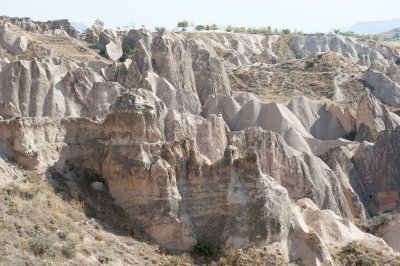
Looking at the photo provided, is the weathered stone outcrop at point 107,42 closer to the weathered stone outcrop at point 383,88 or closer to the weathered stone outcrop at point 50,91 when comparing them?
the weathered stone outcrop at point 383,88

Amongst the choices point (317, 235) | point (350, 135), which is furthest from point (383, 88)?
point (317, 235)

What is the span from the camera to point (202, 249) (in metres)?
18.4

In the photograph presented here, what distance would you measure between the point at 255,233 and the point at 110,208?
4366 mm

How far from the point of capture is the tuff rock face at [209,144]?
61.1 feet

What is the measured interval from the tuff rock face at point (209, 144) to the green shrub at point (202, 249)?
0.20 m

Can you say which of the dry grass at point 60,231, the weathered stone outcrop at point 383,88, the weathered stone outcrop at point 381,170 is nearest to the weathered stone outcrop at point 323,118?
the weathered stone outcrop at point 381,170

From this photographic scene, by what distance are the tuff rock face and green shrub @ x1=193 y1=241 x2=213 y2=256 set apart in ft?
0.64

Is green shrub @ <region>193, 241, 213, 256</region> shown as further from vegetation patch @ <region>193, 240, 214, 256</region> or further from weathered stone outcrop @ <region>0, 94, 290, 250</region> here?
weathered stone outcrop @ <region>0, 94, 290, 250</region>

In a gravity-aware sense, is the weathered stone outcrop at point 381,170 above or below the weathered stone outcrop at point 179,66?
below

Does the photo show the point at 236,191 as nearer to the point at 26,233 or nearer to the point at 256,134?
the point at 26,233

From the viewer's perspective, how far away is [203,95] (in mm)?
54844

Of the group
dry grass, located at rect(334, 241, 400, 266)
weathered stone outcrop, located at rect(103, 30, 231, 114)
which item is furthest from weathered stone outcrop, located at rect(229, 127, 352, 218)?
weathered stone outcrop, located at rect(103, 30, 231, 114)

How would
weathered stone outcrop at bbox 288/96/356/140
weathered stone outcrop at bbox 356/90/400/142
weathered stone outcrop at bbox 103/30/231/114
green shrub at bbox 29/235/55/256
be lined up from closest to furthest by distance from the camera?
green shrub at bbox 29/235/55/256 < weathered stone outcrop at bbox 356/90/400/142 < weathered stone outcrop at bbox 288/96/356/140 < weathered stone outcrop at bbox 103/30/231/114

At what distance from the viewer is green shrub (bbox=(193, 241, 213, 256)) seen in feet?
60.3
